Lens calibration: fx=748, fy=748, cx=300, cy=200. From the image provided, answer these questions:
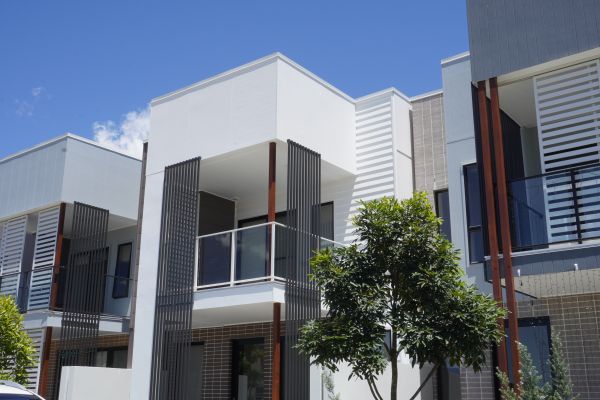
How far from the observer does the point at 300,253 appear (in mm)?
15125

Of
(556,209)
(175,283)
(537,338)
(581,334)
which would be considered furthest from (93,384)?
(556,209)

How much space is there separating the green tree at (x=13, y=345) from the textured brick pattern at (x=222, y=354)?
4092 mm

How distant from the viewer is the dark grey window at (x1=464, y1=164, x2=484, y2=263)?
1416 centimetres

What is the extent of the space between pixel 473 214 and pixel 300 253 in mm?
3506

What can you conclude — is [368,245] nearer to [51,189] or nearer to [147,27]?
[147,27]

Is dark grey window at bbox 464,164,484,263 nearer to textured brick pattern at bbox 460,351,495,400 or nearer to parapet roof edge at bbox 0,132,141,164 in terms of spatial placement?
textured brick pattern at bbox 460,351,495,400

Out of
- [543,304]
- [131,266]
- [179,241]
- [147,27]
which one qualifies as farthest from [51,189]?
[543,304]

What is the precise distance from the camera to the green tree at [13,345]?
16500 mm

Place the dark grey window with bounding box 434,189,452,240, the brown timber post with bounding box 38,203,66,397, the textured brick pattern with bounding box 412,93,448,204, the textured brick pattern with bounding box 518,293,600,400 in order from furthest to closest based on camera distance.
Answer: the brown timber post with bounding box 38,203,66,397 < the textured brick pattern with bounding box 412,93,448,204 < the dark grey window with bounding box 434,189,452,240 < the textured brick pattern with bounding box 518,293,600,400

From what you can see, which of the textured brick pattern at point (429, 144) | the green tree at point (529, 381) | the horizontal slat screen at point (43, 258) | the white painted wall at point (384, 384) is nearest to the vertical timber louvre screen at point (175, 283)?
the white painted wall at point (384, 384)

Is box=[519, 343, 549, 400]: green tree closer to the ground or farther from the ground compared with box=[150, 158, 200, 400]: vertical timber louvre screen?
closer to the ground

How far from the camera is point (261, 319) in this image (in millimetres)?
17188

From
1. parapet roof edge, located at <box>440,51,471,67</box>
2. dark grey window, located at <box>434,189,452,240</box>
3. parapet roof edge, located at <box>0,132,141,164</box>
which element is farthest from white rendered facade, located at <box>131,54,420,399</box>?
parapet roof edge, located at <box>0,132,141,164</box>

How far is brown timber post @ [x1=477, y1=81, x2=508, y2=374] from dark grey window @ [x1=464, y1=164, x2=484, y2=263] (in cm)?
184
